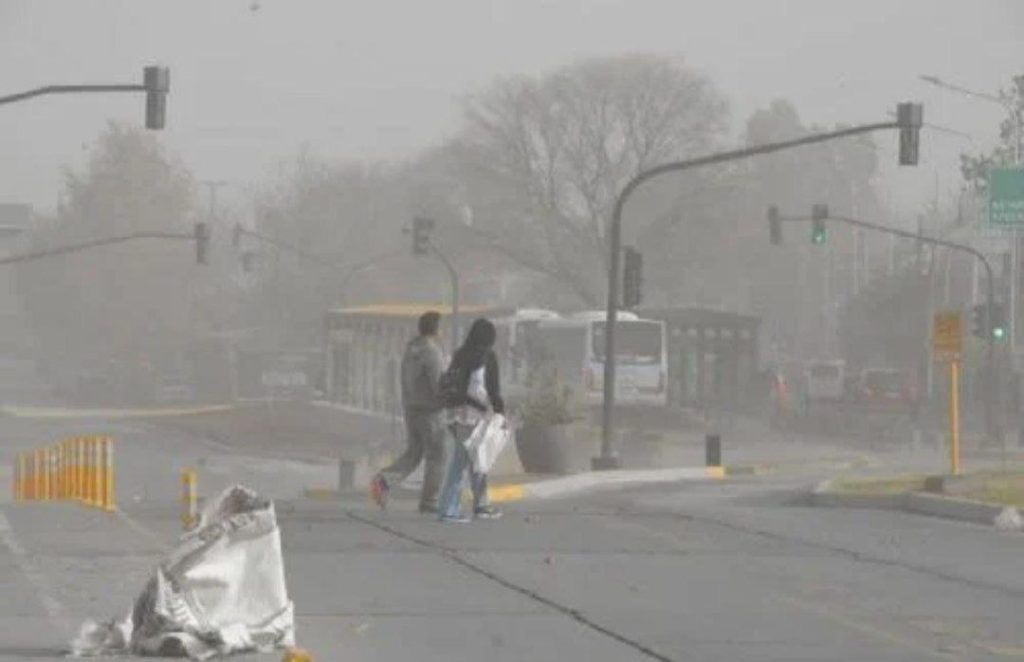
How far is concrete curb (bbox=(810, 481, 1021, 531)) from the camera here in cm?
2286

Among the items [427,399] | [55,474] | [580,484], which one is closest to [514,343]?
[55,474]

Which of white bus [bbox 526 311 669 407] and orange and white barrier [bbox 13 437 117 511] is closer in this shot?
orange and white barrier [bbox 13 437 117 511]

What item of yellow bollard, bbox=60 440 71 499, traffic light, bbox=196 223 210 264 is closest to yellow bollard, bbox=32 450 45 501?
yellow bollard, bbox=60 440 71 499

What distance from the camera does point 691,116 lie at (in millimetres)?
101500

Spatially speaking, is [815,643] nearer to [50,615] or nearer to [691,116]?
[50,615]

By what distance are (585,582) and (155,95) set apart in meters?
24.6

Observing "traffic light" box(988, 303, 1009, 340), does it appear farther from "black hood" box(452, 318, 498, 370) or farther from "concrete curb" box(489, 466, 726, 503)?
"black hood" box(452, 318, 498, 370)

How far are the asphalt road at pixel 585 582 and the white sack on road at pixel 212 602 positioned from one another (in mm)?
368

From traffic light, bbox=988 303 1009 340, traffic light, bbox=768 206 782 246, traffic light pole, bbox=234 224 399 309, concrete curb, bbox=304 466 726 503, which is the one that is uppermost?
traffic light pole, bbox=234 224 399 309

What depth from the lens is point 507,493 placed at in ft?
Result: 92.5

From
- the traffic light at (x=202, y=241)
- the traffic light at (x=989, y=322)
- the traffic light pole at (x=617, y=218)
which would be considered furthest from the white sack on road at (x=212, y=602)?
the traffic light at (x=202, y=241)

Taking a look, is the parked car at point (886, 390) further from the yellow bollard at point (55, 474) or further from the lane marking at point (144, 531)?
the lane marking at point (144, 531)

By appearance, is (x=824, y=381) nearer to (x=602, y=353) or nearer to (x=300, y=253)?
(x=602, y=353)

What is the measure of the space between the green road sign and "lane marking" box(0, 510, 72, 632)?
37355 millimetres
